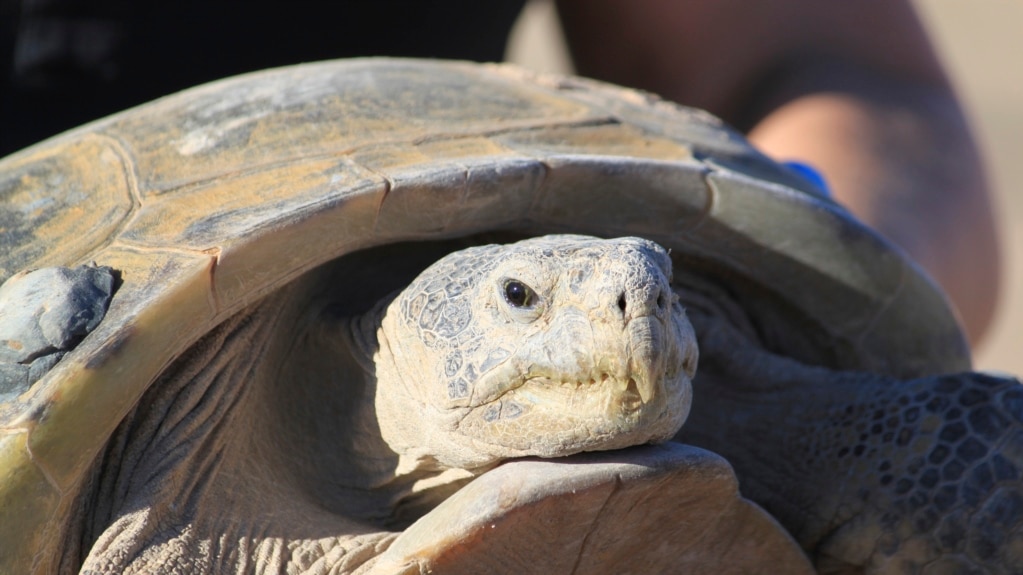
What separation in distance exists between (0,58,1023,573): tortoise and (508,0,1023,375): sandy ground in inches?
72.7

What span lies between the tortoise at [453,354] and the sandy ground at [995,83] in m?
1.85

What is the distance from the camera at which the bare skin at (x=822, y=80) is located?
106 inches

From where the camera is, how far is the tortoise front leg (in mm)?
1272

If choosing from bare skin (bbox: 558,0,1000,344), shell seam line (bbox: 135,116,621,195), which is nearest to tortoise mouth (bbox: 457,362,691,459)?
shell seam line (bbox: 135,116,621,195)

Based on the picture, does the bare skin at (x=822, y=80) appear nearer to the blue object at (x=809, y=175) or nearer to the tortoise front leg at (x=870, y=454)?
the blue object at (x=809, y=175)

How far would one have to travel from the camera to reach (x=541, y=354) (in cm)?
105

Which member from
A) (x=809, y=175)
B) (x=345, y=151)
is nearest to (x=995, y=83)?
(x=809, y=175)

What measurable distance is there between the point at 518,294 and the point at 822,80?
205 cm

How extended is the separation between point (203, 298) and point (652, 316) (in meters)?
0.47

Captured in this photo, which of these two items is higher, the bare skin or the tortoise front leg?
the bare skin

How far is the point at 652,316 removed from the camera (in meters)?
1.03

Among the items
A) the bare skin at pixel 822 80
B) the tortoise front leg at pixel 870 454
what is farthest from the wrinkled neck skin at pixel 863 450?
the bare skin at pixel 822 80

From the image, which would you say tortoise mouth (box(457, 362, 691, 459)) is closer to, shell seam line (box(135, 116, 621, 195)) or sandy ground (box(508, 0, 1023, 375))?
shell seam line (box(135, 116, 621, 195))

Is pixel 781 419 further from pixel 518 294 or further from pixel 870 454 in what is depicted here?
pixel 518 294
